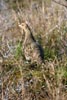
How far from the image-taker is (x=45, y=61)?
243 inches

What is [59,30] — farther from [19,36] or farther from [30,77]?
[30,77]

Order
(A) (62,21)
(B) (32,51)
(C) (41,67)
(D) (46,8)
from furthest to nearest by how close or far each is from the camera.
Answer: (D) (46,8), (A) (62,21), (B) (32,51), (C) (41,67)

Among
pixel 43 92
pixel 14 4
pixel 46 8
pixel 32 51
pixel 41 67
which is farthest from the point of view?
pixel 14 4

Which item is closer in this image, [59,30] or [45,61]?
[45,61]

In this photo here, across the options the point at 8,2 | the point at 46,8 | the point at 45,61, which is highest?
the point at 45,61

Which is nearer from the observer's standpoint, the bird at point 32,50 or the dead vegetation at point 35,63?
the dead vegetation at point 35,63

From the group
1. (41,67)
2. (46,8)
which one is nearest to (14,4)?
(46,8)

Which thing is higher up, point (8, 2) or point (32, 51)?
point (32, 51)

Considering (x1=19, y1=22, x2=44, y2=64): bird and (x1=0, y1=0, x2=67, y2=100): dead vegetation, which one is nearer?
(x1=0, y1=0, x2=67, y2=100): dead vegetation

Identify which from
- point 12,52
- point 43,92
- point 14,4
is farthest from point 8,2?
point 43,92

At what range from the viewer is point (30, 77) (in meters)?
5.73

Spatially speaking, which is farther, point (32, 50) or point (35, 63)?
point (32, 50)

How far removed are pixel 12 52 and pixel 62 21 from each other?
1.92 metres

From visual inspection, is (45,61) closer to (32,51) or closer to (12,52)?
(32,51)
